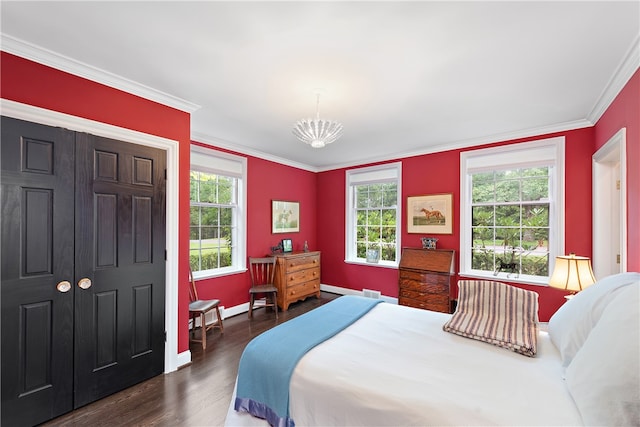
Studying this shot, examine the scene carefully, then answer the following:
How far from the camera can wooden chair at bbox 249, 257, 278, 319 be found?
4.19 m

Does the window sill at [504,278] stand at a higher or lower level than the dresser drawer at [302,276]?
higher

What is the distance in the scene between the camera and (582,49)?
189 cm

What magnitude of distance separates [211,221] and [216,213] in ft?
0.48

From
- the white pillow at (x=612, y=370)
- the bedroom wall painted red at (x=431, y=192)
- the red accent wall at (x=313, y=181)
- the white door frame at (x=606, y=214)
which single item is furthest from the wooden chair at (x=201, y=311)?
the white door frame at (x=606, y=214)

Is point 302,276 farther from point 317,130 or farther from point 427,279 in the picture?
point 317,130

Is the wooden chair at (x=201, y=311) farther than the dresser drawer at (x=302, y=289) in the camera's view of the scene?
No

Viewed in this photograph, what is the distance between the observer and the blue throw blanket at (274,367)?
1.52m

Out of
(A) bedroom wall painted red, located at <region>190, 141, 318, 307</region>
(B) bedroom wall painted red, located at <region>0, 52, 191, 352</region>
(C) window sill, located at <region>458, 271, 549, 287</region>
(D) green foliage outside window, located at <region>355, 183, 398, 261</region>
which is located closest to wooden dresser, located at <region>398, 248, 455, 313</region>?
(C) window sill, located at <region>458, 271, 549, 287</region>

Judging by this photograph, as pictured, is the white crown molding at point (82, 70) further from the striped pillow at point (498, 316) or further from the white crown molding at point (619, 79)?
the white crown molding at point (619, 79)

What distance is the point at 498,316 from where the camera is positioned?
199 centimetres

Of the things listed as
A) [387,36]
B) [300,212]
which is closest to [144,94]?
[387,36]

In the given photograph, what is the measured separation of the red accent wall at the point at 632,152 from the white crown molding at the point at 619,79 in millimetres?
41

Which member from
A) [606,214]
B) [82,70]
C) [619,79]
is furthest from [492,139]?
[82,70]

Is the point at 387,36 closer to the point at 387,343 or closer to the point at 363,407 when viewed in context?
the point at 387,343
